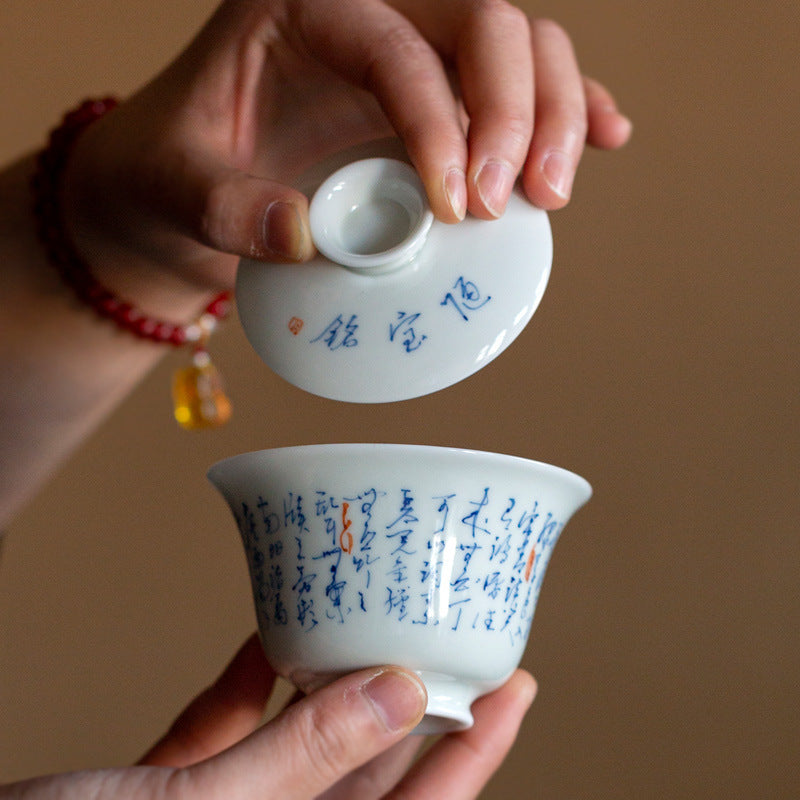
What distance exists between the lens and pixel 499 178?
2.03ft

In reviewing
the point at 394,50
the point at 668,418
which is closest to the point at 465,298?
the point at 394,50

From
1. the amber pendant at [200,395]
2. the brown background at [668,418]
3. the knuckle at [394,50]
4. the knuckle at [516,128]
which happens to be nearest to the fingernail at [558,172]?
the knuckle at [516,128]

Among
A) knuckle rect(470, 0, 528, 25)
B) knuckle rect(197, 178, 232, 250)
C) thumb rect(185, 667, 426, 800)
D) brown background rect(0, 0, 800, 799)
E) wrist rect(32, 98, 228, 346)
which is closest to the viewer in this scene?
thumb rect(185, 667, 426, 800)

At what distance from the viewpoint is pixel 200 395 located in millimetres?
969

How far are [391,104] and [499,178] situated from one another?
0.13 meters

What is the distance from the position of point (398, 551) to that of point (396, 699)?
87 millimetres

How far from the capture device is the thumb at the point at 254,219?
0.60 m

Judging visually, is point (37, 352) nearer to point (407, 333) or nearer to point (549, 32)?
point (407, 333)

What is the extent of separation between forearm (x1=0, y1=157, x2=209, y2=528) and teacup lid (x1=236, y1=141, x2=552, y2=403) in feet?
1.15

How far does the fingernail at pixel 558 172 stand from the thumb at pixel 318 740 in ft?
1.16

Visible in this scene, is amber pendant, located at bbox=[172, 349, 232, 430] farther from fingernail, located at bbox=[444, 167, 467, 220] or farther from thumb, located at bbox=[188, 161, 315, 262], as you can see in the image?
fingernail, located at bbox=[444, 167, 467, 220]

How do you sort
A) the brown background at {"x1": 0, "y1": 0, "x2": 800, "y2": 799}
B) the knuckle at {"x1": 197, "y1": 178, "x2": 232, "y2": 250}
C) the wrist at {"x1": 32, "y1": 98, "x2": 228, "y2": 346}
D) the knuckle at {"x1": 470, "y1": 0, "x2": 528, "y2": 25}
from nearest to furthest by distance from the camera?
1. the knuckle at {"x1": 197, "y1": 178, "x2": 232, "y2": 250}
2. the knuckle at {"x1": 470, "y1": 0, "x2": 528, "y2": 25}
3. the wrist at {"x1": 32, "y1": 98, "x2": 228, "y2": 346}
4. the brown background at {"x1": 0, "y1": 0, "x2": 800, "y2": 799}

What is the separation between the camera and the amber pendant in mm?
967

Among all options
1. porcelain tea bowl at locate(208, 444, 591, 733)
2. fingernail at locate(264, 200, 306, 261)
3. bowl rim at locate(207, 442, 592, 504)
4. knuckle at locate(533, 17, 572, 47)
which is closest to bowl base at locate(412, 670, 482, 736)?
porcelain tea bowl at locate(208, 444, 591, 733)
